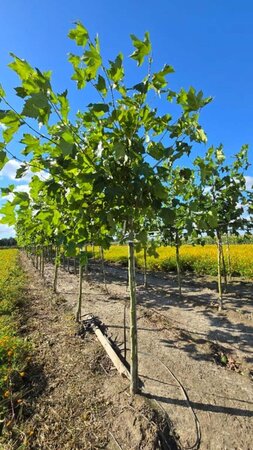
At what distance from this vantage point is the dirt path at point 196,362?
129 inches

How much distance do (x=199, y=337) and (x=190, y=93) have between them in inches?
197

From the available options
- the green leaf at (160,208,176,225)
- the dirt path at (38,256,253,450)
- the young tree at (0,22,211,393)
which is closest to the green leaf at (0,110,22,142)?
the young tree at (0,22,211,393)

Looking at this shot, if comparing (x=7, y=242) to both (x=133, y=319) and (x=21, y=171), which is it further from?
(x=21, y=171)

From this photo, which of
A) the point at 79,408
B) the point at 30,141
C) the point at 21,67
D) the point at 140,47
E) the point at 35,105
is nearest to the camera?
the point at 35,105

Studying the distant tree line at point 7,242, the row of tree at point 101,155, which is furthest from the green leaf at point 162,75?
the distant tree line at point 7,242

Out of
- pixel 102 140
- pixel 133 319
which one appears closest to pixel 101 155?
pixel 102 140

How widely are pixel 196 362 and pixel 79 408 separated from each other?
2002 millimetres

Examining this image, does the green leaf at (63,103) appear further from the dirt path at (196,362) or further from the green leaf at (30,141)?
the dirt path at (196,362)

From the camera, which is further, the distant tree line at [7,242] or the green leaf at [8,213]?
the distant tree line at [7,242]

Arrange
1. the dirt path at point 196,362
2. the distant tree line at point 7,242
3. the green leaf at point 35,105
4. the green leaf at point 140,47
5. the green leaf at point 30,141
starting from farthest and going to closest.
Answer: the distant tree line at point 7,242 < the dirt path at point 196,362 < the green leaf at point 30,141 < the green leaf at point 140,47 < the green leaf at point 35,105

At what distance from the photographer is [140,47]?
2.22m

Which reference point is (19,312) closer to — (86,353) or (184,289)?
(86,353)

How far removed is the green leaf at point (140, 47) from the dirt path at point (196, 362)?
11.7 feet

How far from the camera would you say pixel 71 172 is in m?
2.88
